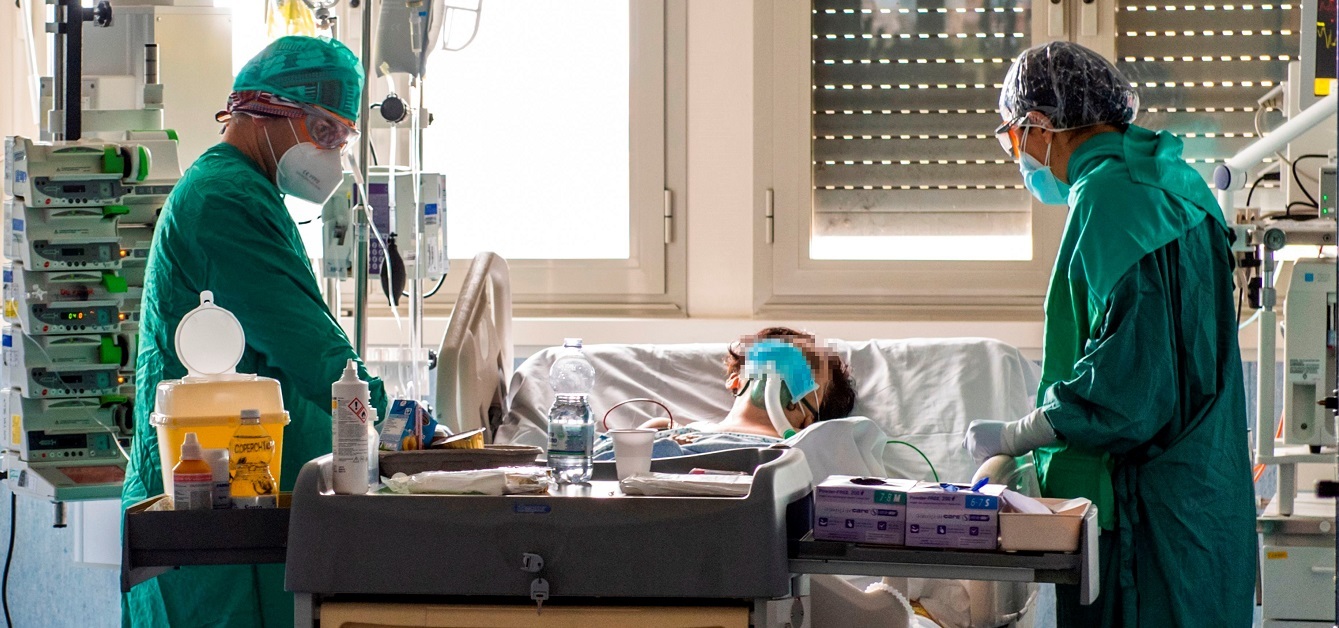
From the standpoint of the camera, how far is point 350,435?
5.84ft

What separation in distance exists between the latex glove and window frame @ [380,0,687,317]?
1.66m

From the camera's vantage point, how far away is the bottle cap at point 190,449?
1767 millimetres

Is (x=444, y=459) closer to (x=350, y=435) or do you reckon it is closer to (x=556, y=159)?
(x=350, y=435)

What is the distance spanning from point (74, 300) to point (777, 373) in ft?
5.38

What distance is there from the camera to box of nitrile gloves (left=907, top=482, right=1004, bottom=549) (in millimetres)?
1721

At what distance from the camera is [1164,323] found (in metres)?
2.07

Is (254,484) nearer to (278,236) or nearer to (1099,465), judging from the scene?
(278,236)

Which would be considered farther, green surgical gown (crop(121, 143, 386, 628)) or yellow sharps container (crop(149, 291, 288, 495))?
green surgical gown (crop(121, 143, 386, 628))

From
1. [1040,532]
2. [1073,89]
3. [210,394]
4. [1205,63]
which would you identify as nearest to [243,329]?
[210,394]

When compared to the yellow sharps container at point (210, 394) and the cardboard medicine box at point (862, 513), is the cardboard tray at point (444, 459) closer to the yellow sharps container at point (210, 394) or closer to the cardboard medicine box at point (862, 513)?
the yellow sharps container at point (210, 394)

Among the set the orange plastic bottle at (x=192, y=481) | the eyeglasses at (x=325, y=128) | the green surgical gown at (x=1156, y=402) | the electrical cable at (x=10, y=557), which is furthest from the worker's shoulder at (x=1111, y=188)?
the electrical cable at (x=10, y=557)

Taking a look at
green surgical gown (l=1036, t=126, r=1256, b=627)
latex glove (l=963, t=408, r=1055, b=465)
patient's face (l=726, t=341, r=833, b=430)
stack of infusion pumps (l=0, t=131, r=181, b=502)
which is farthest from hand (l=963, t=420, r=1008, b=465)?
stack of infusion pumps (l=0, t=131, r=181, b=502)

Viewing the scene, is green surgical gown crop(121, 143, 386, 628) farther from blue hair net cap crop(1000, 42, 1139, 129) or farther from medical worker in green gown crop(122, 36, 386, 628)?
blue hair net cap crop(1000, 42, 1139, 129)

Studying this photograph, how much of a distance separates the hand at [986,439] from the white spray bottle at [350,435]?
1108 millimetres
